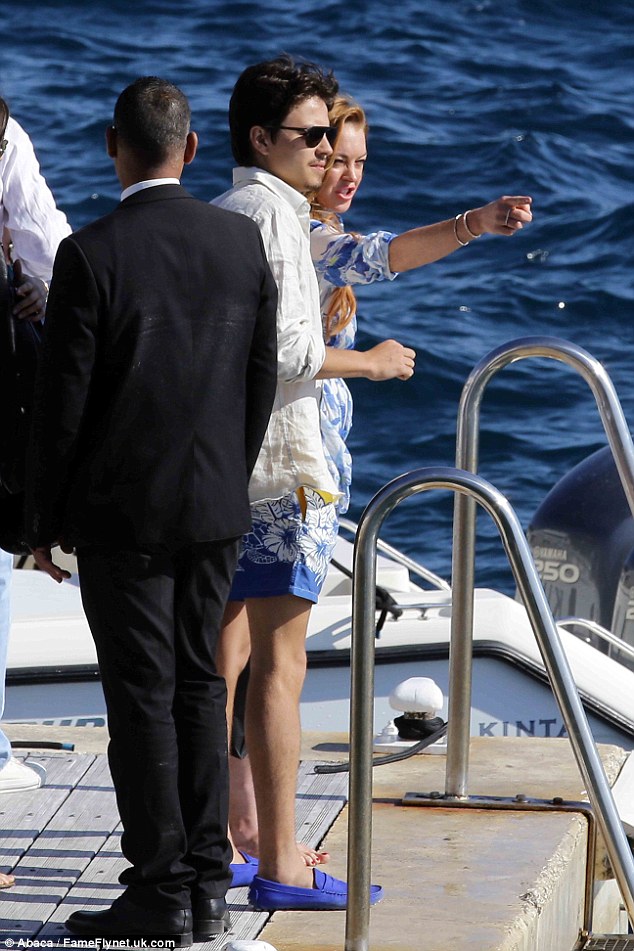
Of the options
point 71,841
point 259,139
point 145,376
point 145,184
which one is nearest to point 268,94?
point 259,139

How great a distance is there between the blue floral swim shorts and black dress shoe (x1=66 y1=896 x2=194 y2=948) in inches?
21.6

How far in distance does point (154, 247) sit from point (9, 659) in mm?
2479

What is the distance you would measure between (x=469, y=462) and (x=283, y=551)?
2.03ft

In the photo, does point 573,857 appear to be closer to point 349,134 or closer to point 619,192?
point 349,134

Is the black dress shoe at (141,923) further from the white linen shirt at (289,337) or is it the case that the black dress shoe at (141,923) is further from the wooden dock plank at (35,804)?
the white linen shirt at (289,337)

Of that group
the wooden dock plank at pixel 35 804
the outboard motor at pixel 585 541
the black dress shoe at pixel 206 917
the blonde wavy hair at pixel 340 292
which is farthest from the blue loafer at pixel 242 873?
the outboard motor at pixel 585 541

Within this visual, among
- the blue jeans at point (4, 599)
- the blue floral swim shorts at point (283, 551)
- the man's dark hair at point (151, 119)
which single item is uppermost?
the man's dark hair at point (151, 119)

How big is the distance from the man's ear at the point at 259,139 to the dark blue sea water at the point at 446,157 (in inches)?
223

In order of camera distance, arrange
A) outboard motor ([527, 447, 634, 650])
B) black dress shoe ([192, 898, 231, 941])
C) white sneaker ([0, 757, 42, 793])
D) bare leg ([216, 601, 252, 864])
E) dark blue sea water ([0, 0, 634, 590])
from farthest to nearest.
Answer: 1. dark blue sea water ([0, 0, 634, 590])
2. outboard motor ([527, 447, 634, 650])
3. white sneaker ([0, 757, 42, 793])
4. bare leg ([216, 601, 252, 864])
5. black dress shoe ([192, 898, 231, 941])

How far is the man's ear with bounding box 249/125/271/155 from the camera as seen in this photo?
2844 millimetres

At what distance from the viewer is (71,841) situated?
3.18 meters

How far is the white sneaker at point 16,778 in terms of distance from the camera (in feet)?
11.0

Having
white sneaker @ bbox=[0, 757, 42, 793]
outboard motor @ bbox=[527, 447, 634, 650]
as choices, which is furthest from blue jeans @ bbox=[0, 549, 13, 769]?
outboard motor @ bbox=[527, 447, 634, 650]

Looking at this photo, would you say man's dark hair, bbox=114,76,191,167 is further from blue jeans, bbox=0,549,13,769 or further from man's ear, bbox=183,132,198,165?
blue jeans, bbox=0,549,13,769
